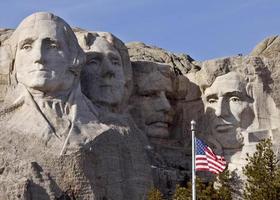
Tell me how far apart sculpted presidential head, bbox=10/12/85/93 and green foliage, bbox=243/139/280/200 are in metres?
5.95

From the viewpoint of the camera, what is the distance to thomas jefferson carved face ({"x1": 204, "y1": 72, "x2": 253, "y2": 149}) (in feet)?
138

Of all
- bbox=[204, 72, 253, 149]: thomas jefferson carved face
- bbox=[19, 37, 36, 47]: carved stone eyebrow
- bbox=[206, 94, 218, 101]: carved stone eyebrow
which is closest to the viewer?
bbox=[19, 37, 36, 47]: carved stone eyebrow

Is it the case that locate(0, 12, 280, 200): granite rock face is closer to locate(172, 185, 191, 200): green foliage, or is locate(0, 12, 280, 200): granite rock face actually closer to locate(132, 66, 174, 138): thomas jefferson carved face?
locate(132, 66, 174, 138): thomas jefferson carved face

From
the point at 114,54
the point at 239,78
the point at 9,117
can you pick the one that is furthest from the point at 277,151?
the point at 9,117

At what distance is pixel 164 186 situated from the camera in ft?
132

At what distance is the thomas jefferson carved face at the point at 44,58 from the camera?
38.4 meters

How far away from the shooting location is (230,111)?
139ft

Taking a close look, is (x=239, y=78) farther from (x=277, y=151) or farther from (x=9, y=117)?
(x=9, y=117)

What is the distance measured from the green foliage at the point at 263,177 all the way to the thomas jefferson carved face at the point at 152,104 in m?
6.30

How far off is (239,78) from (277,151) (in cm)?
282

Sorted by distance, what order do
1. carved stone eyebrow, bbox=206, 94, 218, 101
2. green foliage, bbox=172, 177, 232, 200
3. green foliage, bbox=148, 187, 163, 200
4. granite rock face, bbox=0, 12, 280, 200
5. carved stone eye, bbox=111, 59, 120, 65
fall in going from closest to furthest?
green foliage, bbox=148, 187, 163, 200 → green foliage, bbox=172, 177, 232, 200 → granite rock face, bbox=0, 12, 280, 200 → carved stone eye, bbox=111, 59, 120, 65 → carved stone eyebrow, bbox=206, 94, 218, 101

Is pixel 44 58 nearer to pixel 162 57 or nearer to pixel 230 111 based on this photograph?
pixel 230 111

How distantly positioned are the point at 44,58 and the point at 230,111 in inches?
264

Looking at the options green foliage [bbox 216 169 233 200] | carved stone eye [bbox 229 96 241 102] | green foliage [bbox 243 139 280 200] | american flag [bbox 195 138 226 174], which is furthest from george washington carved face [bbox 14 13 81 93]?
green foliage [bbox 243 139 280 200]
